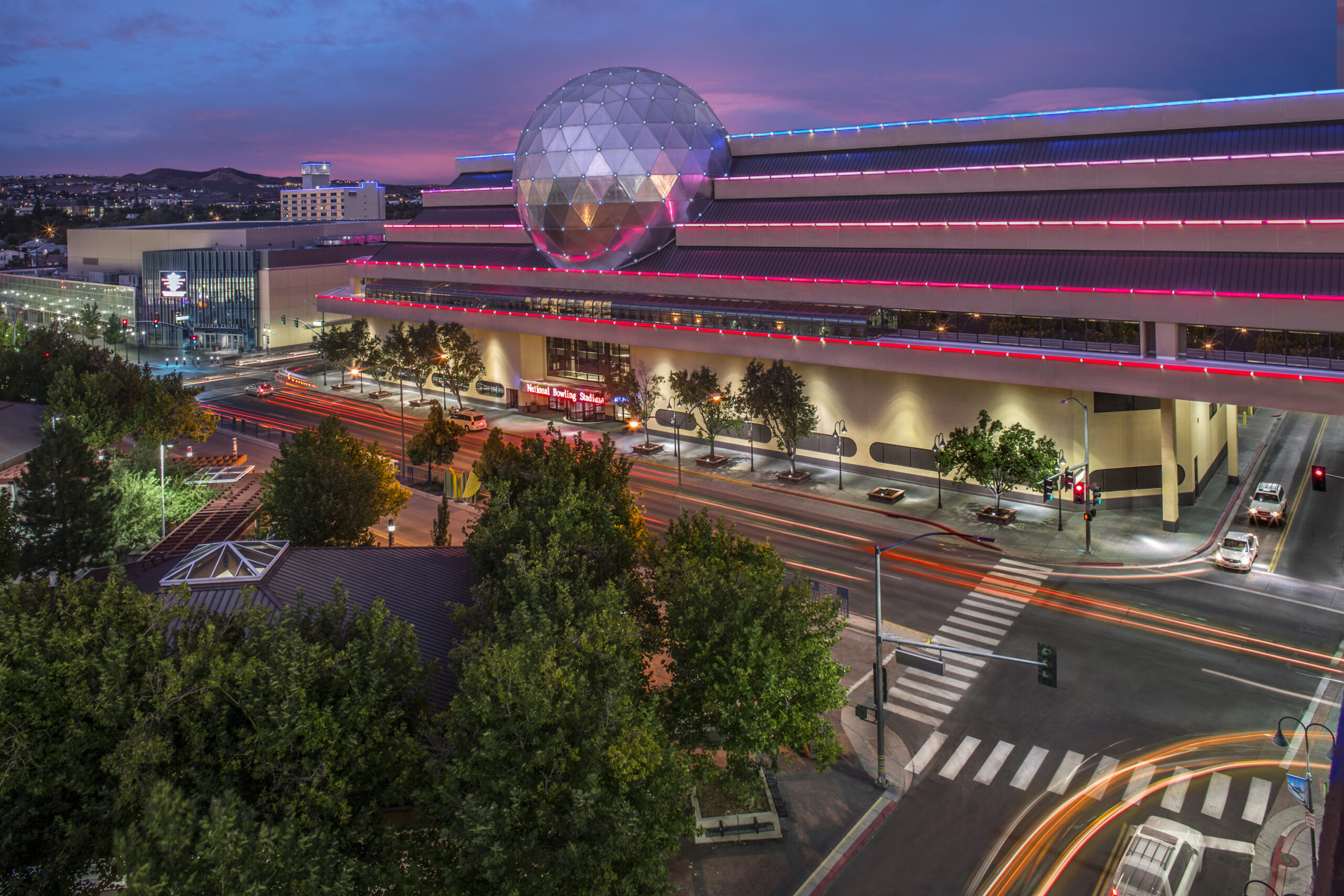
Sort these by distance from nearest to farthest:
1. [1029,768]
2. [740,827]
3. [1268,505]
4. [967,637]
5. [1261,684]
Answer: [740,827] → [1029,768] → [1261,684] → [967,637] → [1268,505]

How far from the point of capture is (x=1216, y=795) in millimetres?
22250

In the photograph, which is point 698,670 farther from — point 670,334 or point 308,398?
point 308,398

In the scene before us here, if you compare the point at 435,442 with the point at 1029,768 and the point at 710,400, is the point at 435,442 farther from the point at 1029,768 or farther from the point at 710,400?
the point at 1029,768

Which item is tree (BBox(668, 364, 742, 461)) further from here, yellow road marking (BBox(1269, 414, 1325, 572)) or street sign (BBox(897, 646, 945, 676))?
street sign (BBox(897, 646, 945, 676))

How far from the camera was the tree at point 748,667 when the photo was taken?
20.2 meters

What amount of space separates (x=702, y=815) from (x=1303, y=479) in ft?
147

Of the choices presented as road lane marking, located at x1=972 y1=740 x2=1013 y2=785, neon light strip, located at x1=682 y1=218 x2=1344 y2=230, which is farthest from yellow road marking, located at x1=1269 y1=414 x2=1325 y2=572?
road lane marking, located at x1=972 y1=740 x2=1013 y2=785

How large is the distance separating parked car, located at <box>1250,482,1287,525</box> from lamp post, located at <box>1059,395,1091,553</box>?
736 cm

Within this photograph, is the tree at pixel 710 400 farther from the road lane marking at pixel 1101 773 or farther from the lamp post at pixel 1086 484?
the road lane marking at pixel 1101 773

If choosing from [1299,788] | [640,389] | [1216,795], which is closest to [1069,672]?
[1216,795]

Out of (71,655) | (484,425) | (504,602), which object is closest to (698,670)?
(504,602)

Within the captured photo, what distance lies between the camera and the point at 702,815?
21.9 metres

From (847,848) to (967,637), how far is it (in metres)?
12.6

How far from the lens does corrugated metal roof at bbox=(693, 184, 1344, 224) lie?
133 ft
